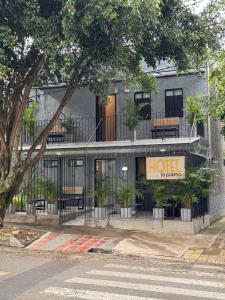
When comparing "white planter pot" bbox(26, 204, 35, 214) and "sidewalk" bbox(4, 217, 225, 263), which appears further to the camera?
"white planter pot" bbox(26, 204, 35, 214)

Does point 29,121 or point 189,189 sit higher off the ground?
point 29,121

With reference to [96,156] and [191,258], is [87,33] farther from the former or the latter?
[96,156]

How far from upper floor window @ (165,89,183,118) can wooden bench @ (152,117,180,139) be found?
2.77 feet

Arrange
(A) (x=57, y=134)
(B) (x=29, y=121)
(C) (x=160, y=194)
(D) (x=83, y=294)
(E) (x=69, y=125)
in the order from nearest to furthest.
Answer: (D) (x=83, y=294)
(C) (x=160, y=194)
(E) (x=69, y=125)
(B) (x=29, y=121)
(A) (x=57, y=134)

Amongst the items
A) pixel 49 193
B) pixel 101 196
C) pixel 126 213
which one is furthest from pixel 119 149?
pixel 49 193

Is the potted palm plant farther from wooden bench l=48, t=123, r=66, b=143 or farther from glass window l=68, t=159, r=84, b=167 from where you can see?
wooden bench l=48, t=123, r=66, b=143

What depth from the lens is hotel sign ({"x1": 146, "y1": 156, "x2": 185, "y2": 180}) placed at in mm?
14211

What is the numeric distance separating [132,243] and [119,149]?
4.13 m

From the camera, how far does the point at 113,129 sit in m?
18.3

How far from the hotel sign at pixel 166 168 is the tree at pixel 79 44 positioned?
3.01 meters

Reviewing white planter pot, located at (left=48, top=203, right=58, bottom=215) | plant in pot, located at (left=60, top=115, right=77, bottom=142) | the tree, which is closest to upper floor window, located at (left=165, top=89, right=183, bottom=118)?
the tree

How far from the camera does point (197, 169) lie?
1452 cm

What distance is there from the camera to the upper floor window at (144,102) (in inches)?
690

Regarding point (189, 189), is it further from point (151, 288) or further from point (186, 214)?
point (151, 288)
